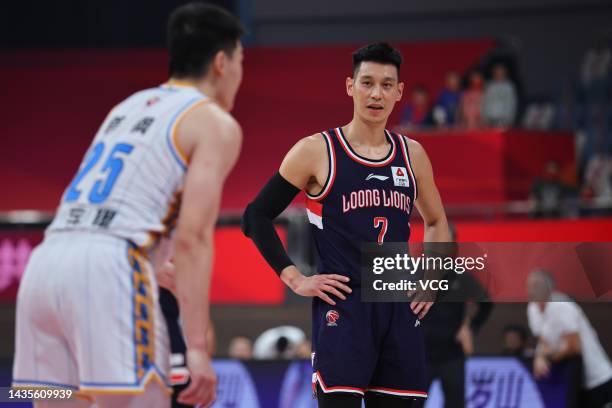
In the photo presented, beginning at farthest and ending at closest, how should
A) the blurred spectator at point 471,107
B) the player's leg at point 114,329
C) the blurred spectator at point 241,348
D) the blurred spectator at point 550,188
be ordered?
the blurred spectator at point 471,107, the blurred spectator at point 550,188, the blurred spectator at point 241,348, the player's leg at point 114,329

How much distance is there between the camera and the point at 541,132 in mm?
15648

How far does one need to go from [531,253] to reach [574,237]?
621 cm

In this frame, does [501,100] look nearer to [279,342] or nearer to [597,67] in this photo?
[597,67]

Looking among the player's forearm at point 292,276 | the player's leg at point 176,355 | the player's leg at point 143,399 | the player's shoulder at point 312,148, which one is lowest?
the player's leg at point 143,399

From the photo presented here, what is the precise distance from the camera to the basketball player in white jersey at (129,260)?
11.1 ft

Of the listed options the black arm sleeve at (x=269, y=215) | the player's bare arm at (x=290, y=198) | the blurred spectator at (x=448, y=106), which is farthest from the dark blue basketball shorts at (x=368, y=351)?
the blurred spectator at (x=448, y=106)

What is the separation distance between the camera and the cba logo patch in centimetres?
484

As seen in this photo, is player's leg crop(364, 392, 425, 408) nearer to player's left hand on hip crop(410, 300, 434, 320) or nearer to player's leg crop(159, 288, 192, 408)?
player's left hand on hip crop(410, 300, 434, 320)

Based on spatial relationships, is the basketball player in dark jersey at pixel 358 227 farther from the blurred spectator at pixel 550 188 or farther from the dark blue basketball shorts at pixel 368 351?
the blurred spectator at pixel 550 188

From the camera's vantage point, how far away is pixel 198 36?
11.9 ft

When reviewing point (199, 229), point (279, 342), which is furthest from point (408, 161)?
point (279, 342)

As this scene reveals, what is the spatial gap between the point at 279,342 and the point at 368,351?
21.6 feet

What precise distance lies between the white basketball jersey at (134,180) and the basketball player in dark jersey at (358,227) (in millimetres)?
1427

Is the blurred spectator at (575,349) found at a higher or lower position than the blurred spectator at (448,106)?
lower
